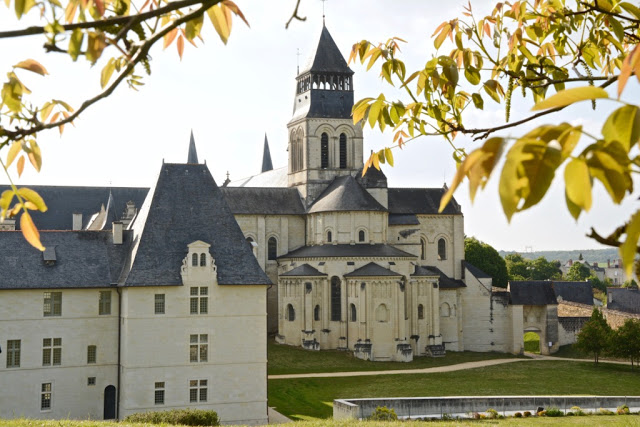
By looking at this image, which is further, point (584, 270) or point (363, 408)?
point (584, 270)

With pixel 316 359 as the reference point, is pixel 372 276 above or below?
above

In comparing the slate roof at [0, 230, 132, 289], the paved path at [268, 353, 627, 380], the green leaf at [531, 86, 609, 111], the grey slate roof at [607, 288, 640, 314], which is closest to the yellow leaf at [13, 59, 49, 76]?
the green leaf at [531, 86, 609, 111]

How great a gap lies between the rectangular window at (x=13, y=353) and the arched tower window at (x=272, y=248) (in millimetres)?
30438

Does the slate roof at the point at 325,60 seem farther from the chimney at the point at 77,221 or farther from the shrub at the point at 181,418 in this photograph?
the shrub at the point at 181,418

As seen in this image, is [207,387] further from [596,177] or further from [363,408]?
[596,177]

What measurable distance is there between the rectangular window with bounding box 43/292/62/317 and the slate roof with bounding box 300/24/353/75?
35123 millimetres

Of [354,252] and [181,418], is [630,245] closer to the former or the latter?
[181,418]

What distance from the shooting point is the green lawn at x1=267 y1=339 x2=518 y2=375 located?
43.0 metres

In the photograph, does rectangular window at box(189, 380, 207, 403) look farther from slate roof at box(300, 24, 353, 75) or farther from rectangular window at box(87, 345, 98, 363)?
slate roof at box(300, 24, 353, 75)

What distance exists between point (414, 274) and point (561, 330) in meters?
15.6

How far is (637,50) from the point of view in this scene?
2260 mm

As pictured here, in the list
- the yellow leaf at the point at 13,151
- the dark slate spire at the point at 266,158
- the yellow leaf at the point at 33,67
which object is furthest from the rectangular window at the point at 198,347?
the dark slate spire at the point at 266,158

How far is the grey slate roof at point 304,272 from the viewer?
50.8 m

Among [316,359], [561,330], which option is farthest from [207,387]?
[561,330]
